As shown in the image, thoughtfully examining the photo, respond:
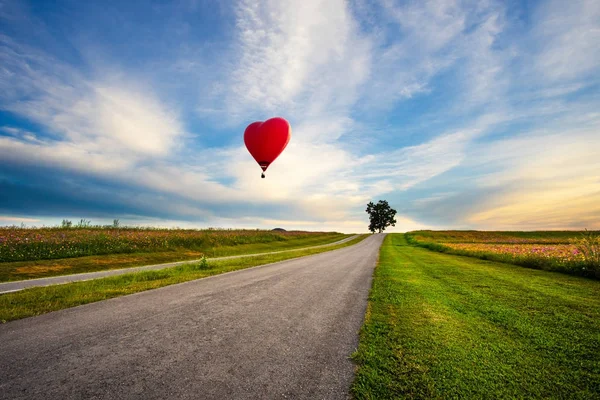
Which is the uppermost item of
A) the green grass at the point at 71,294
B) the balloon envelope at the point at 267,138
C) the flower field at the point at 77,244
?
the balloon envelope at the point at 267,138

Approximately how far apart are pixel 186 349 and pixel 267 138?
13063mm

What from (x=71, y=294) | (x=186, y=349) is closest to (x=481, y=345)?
(x=186, y=349)

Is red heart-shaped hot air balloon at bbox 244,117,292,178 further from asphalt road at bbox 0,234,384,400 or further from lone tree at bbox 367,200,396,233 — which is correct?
lone tree at bbox 367,200,396,233

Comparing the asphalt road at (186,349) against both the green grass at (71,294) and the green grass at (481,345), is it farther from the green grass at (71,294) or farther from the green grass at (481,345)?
the green grass at (71,294)

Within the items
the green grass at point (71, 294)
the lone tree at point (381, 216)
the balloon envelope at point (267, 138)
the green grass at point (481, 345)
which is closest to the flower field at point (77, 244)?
the green grass at point (71, 294)

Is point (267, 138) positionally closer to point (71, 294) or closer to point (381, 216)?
point (71, 294)

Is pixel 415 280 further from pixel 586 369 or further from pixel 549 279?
pixel 586 369

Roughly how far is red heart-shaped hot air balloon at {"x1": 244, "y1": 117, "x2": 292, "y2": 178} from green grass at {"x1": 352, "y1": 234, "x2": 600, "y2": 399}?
1103cm

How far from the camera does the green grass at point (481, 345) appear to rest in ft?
10.3

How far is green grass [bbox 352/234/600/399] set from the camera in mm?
3139

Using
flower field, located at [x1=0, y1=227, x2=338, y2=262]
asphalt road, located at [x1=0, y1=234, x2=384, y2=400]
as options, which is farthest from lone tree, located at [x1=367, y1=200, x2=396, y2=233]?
asphalt road, located at [x1=0, y1=234, x2=384, y2=400]

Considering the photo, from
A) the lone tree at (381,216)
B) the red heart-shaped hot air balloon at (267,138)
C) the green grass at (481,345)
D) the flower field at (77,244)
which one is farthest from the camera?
the lone tree at (381,216)

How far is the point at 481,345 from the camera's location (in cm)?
423

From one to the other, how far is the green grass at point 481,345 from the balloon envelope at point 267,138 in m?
11.0
